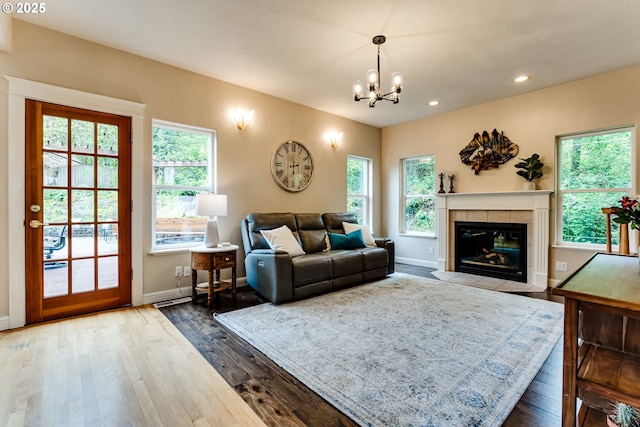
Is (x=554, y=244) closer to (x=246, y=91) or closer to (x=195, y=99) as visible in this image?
(x=246, y=91)

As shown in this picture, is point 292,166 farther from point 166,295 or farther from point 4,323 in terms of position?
point 4,323

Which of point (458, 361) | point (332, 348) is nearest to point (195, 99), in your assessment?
point (332, 348)

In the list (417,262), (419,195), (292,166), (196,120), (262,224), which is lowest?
(417,262)

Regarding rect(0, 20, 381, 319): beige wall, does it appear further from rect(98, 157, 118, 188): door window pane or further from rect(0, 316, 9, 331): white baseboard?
rect(98, 157, 118, 188): door window pane

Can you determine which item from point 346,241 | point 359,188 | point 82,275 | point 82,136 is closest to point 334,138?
point 359,188

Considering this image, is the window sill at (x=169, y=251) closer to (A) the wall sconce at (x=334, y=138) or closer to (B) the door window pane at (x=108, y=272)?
(B) the door window pane at (x=108, y=272)

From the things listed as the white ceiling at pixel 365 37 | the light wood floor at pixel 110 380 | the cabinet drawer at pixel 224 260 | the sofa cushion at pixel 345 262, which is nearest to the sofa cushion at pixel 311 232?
the sofa cushion at pixel 345 262

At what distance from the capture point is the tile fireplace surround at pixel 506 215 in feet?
13.4

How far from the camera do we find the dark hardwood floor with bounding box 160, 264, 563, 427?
59.7 inches

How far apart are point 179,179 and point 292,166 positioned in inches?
67.0

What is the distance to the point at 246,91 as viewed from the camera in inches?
161

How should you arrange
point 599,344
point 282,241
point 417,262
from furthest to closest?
point 417,262 < point 282,241 < point 599,344

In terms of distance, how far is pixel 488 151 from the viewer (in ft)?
15.1

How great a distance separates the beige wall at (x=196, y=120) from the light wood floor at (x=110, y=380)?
760 millimetres
